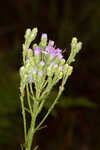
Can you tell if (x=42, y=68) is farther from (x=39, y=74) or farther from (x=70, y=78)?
(x=70, y=78)

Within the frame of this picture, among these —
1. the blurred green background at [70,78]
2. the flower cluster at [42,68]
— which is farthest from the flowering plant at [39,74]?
the blurred green background at [70,78]

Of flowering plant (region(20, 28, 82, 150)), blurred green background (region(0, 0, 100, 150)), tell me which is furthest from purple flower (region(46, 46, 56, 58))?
blurred green background (region(0, 0, 100, 150))

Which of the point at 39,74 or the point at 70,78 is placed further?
the point at 70,78

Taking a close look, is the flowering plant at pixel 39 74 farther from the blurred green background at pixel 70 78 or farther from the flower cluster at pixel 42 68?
the blurred green background at pixel 70 78

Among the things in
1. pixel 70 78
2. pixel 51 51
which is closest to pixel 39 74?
pixel 51 51

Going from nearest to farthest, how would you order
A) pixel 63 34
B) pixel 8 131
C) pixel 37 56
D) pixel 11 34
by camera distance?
pixel 37 56
pixel 8 131
pixel 63 34
pixel 11 34

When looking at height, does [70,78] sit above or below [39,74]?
below

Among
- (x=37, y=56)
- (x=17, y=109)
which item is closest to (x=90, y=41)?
(x=17, y=109)

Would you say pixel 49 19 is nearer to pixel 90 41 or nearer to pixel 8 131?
pixel 90 41

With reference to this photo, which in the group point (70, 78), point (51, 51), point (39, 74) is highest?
point (51, 51)
